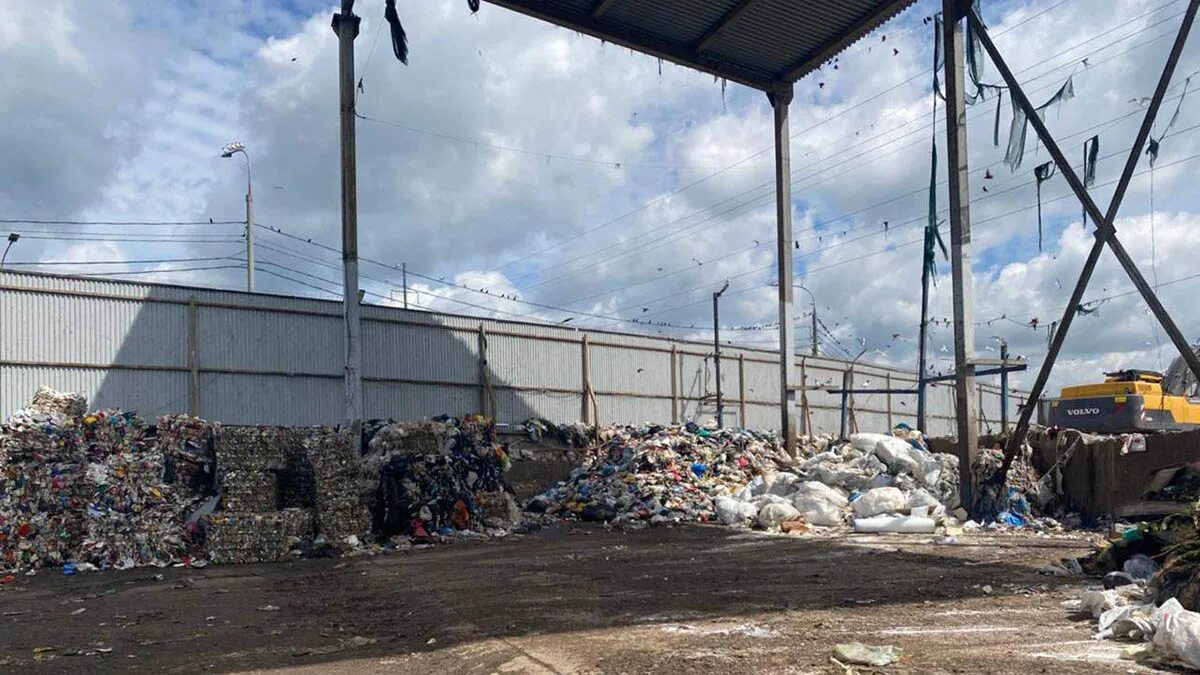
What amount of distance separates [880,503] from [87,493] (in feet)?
36.3

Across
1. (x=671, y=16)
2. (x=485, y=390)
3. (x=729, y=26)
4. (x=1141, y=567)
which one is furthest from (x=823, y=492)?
(x=671, y=16)

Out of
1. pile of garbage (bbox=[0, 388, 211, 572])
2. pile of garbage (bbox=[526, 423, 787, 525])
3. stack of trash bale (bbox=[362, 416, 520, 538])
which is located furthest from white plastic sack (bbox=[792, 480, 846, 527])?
pile of garbage (bbox=[0, 388, 211, 572])

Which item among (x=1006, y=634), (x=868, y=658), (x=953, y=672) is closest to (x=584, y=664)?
(x=868, y=658)

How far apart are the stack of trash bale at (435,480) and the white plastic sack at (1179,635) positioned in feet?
33.7

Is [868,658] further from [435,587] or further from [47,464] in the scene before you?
[47,464]

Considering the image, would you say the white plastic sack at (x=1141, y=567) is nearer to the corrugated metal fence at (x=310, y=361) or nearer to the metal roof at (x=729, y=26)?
the metal roof at (x=729, y=26)

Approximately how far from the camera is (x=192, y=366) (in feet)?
53.8

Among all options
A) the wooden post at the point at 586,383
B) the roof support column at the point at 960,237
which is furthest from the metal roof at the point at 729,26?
the wooden post at the point at 586,383

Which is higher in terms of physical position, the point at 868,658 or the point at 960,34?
the point at 960,34

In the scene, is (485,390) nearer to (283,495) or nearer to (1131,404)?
(283,495)

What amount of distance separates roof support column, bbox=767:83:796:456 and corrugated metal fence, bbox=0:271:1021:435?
16.6 ft

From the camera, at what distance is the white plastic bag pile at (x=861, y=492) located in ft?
44.9

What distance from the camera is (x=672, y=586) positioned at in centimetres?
825

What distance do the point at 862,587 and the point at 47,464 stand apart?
10.2 m
